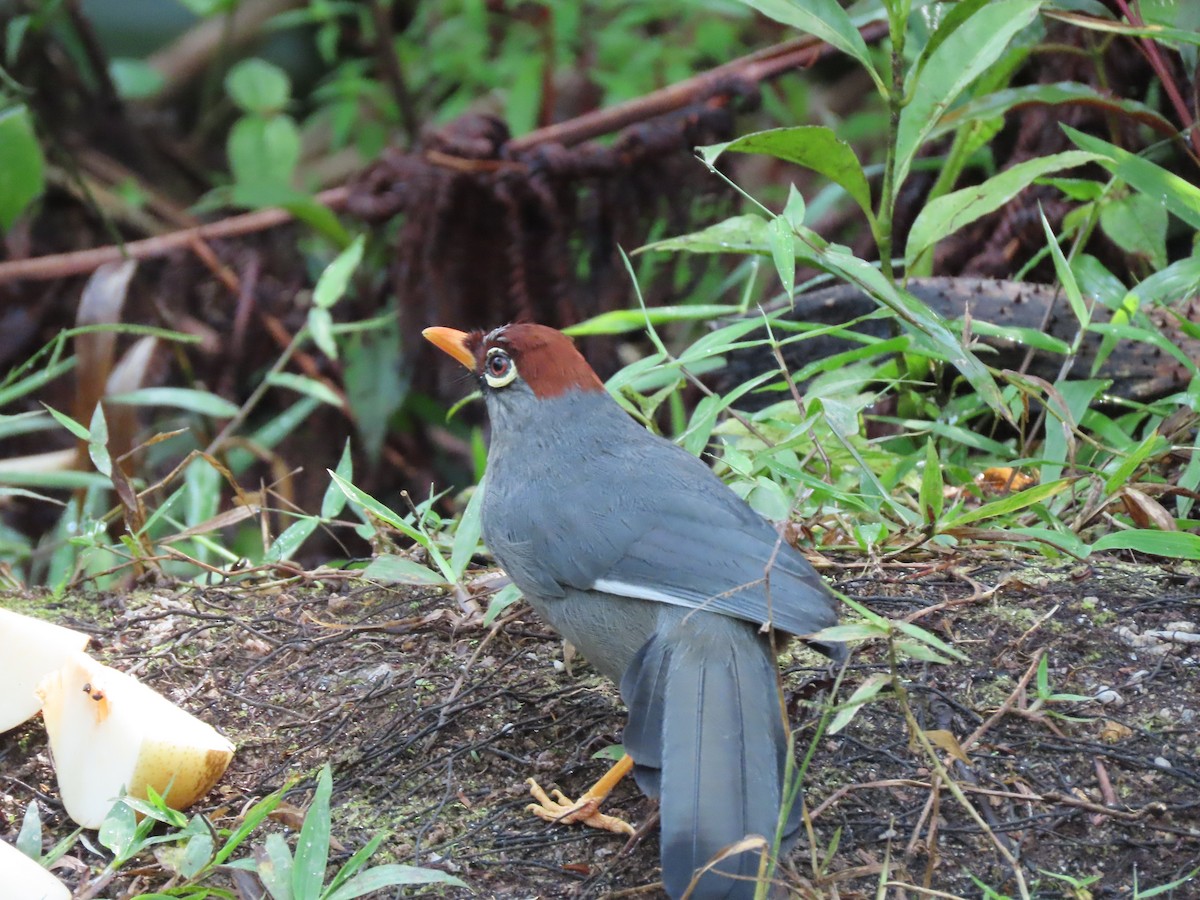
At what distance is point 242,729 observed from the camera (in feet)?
8.81

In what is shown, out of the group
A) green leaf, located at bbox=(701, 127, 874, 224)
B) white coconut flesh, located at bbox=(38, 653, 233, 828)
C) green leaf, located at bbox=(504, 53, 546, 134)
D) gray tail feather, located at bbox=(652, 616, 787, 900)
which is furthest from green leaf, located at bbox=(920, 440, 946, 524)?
green leaf, located at bbox=(504, 53, 546, 134)

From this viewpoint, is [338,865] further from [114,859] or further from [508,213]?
[508,213]

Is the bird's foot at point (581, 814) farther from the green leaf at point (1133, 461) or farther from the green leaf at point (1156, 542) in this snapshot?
the green leaf at point (1133, 461)

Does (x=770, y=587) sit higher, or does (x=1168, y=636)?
(x=770, y=587)

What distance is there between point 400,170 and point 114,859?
151 inches

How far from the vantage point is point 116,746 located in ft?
7.63

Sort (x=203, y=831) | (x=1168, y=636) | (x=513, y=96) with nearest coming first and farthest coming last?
(x=203, y=831) → (x=1168, y=636) → (x=513, y=96)

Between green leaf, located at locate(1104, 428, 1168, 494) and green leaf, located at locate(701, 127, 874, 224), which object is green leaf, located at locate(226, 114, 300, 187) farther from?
green leaf, located at locate(1104, 428, 1168, 494)

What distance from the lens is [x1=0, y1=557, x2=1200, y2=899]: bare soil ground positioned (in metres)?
2.17

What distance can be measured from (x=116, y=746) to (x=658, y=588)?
1.03m

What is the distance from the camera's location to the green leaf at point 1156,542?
270 centimetres

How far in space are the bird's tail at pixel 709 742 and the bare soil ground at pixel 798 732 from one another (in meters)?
0.13

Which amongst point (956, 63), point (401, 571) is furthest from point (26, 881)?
point (956, 63)

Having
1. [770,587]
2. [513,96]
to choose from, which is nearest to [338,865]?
[770,587]
